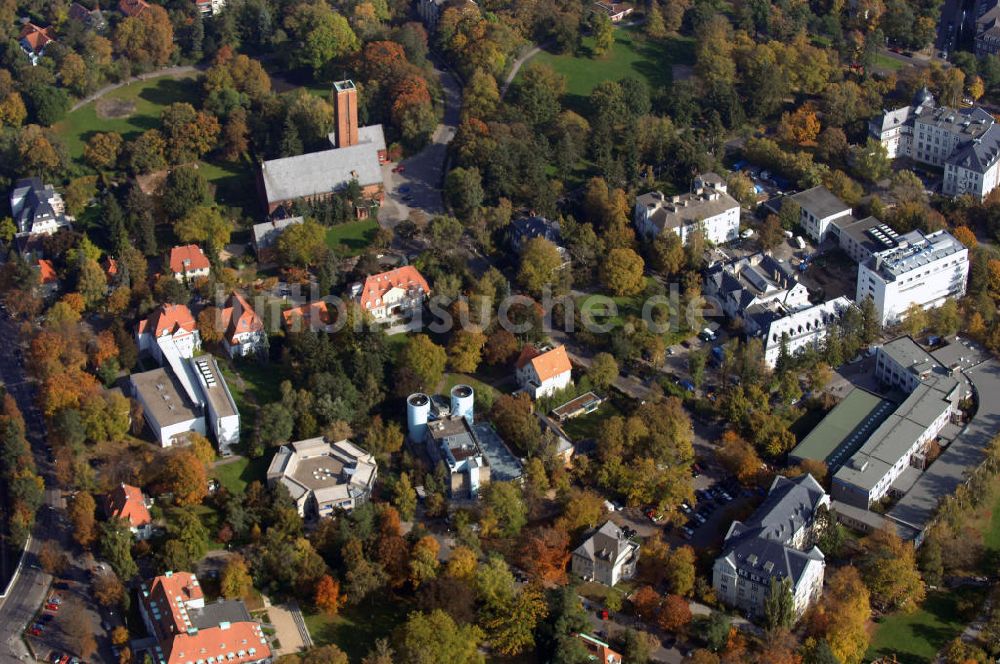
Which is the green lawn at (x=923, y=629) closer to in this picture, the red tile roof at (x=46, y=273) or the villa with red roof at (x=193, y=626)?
the villa with red roof at (x=193, y=626)

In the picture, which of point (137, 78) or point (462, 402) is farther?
point (137, 78)

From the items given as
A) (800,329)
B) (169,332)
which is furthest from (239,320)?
(800,329)

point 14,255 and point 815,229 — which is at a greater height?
point 14,255

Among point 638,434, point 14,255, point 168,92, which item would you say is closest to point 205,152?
point 168,92

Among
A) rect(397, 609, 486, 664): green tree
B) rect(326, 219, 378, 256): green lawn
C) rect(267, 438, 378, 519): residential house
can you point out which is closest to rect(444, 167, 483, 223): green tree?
rect(326, 219, 378, 256): green lawn

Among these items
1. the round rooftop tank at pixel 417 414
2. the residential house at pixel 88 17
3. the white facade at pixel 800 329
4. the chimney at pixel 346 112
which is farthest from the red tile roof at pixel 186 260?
the white facade at pixel 800 329

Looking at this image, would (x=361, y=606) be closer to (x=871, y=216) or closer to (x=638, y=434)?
(x=638, y=434)

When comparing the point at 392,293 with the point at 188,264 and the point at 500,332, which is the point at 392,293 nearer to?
the point at 500,332
